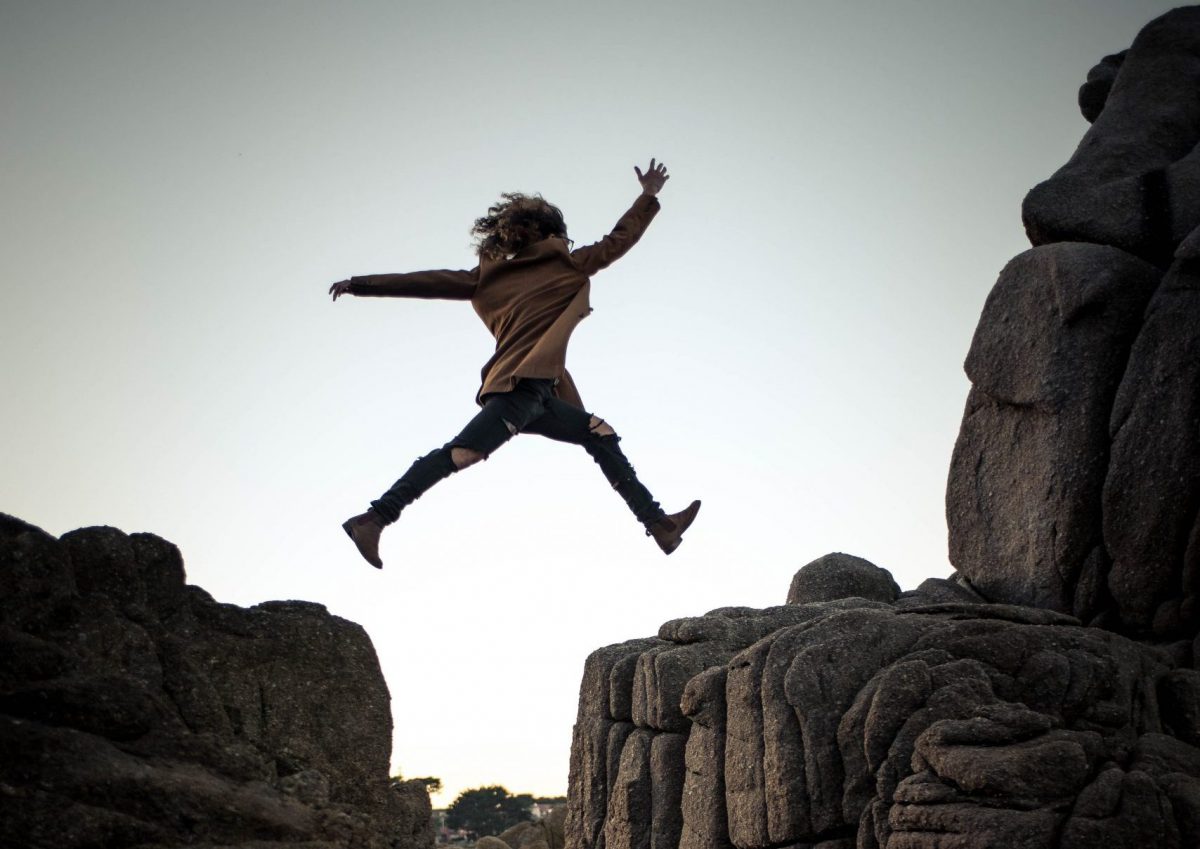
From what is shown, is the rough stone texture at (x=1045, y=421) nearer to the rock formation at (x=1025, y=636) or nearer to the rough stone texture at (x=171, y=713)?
the rock formation at (x=1025, y=636)

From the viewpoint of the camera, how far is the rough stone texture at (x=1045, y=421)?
16.8 m

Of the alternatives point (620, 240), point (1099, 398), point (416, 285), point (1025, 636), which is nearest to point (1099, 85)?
point (1099, 398)

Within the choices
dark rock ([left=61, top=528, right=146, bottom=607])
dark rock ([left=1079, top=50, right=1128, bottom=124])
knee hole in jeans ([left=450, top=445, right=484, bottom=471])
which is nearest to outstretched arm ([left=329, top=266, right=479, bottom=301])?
knee hole in jeans ([left=450, top=445, right=484, bottom=471])

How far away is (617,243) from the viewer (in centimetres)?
1219

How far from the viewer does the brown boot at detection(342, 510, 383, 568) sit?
1055 cm

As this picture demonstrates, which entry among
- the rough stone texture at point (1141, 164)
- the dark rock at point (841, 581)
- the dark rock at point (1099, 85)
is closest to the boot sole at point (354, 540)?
the dark rock at point (841, 581)

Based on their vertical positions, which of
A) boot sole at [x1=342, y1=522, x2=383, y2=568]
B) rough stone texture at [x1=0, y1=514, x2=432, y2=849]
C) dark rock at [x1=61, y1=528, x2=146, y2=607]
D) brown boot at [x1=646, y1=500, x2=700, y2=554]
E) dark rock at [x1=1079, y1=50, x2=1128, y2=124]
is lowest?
rough stone texture at [x1=0, y1=514, x2=432, y2=849]

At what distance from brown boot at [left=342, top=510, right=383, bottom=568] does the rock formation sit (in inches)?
206

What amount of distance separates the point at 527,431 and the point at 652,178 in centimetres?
265

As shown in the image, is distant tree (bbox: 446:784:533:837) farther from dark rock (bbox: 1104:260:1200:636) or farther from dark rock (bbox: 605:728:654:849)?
dark rock (bbox: 1104:260:1200:636)

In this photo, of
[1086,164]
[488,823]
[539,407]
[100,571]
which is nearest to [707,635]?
[539,407]

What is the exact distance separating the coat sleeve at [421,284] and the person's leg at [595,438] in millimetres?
1335

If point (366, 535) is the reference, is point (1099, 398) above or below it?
above

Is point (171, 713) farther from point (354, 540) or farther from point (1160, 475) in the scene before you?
point (1160, 475)
